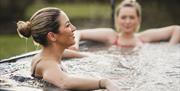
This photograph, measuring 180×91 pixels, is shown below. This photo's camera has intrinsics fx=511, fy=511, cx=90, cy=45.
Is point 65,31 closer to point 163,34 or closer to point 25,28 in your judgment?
point 25,28

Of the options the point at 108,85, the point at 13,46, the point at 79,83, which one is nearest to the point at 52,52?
the point at 79,83

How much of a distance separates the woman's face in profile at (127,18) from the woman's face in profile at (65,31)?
2.20m

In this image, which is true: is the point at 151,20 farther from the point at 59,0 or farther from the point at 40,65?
the point at 40,65

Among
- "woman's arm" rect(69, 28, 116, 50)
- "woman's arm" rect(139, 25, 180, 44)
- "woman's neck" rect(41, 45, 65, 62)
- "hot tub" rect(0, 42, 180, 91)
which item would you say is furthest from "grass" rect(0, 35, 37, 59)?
"woman's neck" rect(41, 45, 65, 62)

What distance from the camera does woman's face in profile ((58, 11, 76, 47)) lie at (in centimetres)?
387

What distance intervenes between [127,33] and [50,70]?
2659 millimetres

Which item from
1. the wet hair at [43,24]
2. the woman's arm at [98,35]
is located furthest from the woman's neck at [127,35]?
the wet hair at [43,24]

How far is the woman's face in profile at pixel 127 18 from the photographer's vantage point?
6066mm

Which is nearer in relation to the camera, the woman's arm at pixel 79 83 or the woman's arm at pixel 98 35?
the woman's arm at pixel 79 83

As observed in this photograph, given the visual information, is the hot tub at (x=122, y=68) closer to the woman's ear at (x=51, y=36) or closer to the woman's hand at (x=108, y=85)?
the woman's hand at (x=108, y=85)

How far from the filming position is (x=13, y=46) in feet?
31.0

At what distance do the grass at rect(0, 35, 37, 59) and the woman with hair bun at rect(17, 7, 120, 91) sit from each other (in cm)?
365

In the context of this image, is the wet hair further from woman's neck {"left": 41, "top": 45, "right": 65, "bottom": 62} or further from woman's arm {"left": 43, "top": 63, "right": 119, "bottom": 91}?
woman's arm {"left": 43, "top": 63, "right": 119, "bottom": 91}

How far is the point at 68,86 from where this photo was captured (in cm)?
362
